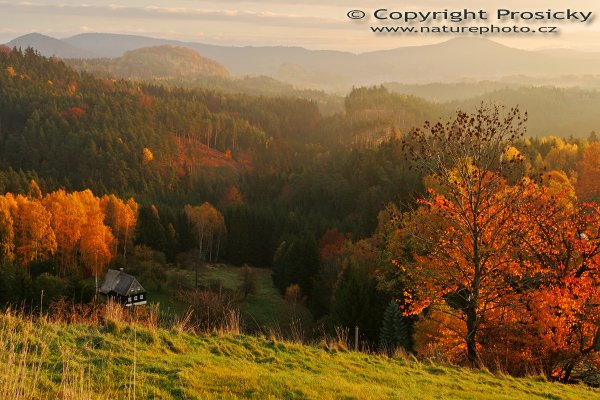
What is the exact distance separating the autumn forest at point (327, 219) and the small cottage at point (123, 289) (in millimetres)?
3136

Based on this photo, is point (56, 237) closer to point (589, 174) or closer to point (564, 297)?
point (564, 297)

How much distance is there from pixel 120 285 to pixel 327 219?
135 ft

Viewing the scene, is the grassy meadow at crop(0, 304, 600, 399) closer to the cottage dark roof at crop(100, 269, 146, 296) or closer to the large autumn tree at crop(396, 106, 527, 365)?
the large autumn tree at crop(396, 106, 527, 365)

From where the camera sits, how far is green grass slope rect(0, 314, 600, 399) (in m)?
8.85

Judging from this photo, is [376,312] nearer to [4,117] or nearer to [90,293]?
[90,293]

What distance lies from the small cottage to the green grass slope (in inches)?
1637

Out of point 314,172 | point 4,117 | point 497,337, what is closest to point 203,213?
point 314,172

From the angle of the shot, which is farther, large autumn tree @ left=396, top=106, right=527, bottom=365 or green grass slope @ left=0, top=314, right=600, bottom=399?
large autumn tree @ left=396, top=106, right=527, bottom=365

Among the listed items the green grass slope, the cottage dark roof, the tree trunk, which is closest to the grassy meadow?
the green grass slope

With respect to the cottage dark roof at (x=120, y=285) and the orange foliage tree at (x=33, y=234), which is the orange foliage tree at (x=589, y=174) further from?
the orange foliage tree at (x=33, y=234)

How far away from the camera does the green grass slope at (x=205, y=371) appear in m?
8.85

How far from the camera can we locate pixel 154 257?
71.1m

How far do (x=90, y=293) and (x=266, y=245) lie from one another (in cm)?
4333

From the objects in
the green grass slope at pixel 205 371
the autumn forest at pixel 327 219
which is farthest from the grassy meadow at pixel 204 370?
the autumn forest at pixel 327 219
